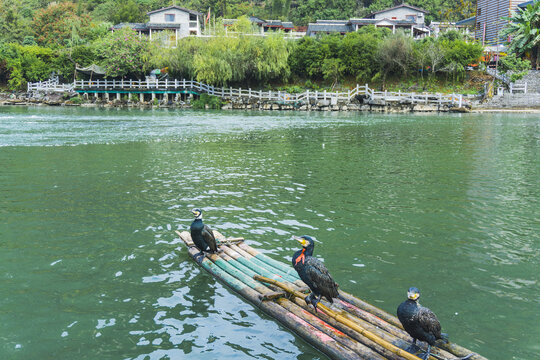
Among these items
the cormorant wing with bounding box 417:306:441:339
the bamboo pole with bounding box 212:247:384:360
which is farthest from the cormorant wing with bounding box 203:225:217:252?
the cormorant wing with bounding box 417:306:441:339

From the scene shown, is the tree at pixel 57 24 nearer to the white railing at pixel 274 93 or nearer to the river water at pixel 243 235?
the white railing at pixel 274 93

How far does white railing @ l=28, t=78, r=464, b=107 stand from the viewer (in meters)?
51.8

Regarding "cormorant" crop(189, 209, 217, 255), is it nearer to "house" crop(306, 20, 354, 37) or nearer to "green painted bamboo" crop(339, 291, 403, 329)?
"green painted bamboo" crop(339, 291, 403, 329)

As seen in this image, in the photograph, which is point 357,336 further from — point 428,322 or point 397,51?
point 397,51

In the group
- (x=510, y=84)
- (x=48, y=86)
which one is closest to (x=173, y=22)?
(x=48, y=86)

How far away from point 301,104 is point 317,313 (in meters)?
49.2

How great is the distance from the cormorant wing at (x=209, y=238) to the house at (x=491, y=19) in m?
59.7

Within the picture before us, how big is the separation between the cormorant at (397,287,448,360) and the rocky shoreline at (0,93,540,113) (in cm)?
4732

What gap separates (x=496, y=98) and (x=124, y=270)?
168 feet

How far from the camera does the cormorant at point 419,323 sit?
5117mm

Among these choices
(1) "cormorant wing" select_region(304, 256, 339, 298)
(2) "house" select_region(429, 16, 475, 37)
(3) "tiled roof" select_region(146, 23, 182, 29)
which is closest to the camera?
(1) "cormorant wing" select_region(304, 256, 339, 298)

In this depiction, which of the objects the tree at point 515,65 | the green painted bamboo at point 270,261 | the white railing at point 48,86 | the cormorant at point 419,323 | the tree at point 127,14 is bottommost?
the green painted bamboo at point 270,261

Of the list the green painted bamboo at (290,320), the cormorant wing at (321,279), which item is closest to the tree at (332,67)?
the green painted bamboo at (290,320)

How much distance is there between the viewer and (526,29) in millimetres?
48812
